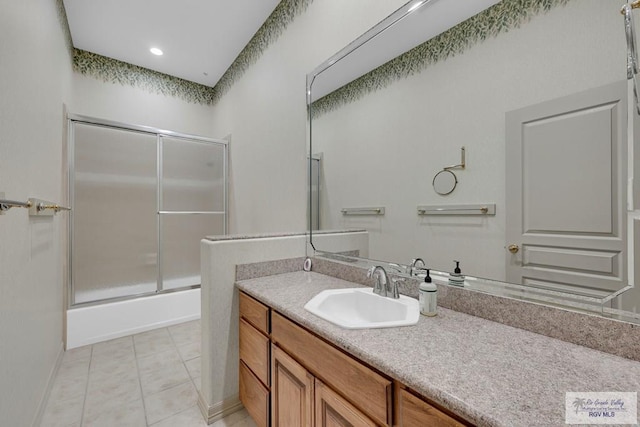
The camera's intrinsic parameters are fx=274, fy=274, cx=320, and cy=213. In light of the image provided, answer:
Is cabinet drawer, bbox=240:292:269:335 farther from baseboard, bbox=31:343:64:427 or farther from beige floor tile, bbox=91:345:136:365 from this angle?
beige floor tile, bbox=91:345:136:365

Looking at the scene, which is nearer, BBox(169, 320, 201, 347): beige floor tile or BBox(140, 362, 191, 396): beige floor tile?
BBox(140, 362, 191, 396): beige floor tile

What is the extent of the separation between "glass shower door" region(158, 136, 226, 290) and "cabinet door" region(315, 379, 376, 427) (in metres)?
2.56

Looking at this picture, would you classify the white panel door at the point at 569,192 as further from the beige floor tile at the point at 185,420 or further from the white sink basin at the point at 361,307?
the beige floor tile at the point at 185,420

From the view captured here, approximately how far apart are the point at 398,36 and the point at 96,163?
2809mm

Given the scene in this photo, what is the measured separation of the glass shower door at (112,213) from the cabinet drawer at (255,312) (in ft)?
6.11

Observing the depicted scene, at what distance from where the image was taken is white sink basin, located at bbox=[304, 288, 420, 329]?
109 cm

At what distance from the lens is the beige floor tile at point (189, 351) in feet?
7.30

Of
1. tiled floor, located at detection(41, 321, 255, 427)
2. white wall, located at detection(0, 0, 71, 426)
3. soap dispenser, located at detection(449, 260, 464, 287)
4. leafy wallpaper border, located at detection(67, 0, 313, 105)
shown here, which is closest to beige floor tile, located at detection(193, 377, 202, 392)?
tiled floor, located at detection(41, 321, 255, 427)

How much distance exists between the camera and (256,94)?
2.68 metres

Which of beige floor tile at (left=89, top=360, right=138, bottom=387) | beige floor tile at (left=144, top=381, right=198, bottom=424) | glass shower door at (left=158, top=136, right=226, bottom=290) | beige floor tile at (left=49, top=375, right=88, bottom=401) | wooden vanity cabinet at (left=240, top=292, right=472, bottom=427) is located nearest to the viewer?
wooden vanity cabinet at (left=240, top=292, right=472, bottom=427)

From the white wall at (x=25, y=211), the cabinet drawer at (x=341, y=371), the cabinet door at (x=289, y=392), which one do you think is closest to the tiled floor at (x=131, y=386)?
the white wall at (x=25, y=211)

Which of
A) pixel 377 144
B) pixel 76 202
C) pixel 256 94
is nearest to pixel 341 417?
pixel 377 144

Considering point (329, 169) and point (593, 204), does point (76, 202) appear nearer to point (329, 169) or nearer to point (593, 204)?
point (329, 169)

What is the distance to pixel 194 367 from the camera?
2068 mm
